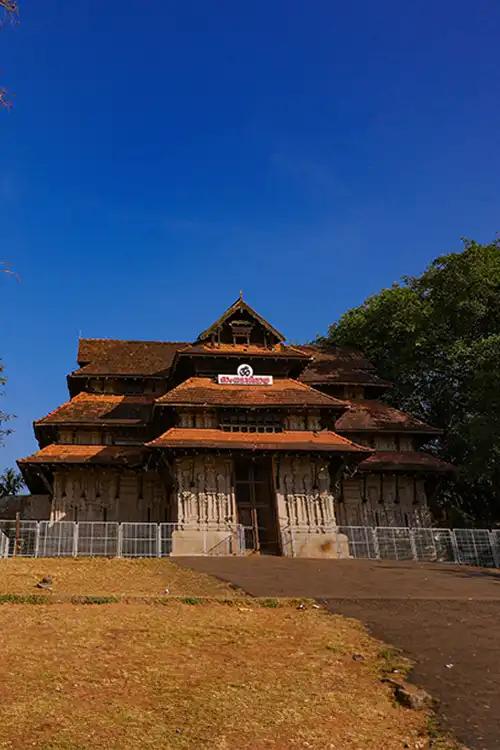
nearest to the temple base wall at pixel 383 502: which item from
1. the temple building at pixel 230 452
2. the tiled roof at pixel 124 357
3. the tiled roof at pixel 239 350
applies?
the temple building at pixel 230 452

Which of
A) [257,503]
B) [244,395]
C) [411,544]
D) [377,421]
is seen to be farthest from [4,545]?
[377,421]

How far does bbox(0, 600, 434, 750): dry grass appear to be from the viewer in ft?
25.0

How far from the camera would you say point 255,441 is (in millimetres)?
29953

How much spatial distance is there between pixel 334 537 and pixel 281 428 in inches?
232

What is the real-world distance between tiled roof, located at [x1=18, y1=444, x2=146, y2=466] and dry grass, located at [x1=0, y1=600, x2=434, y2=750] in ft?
59.4

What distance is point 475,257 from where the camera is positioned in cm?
4134

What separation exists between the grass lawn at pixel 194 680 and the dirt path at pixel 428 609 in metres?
0.70

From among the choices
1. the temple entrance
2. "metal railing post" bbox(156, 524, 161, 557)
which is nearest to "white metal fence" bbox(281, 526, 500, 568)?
the temple entrance

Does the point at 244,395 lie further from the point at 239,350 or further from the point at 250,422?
the point at 239,350

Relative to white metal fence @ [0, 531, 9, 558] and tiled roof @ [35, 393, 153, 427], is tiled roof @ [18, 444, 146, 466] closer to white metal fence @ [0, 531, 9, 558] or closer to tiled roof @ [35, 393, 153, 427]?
tiled roof @ [35, 393, 153, 427]

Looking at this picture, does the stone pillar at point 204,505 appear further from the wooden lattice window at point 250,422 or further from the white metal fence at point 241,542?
the wooden lattice window at point 250,422

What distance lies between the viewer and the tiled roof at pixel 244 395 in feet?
101

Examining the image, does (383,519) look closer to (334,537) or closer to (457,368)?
(334,537)

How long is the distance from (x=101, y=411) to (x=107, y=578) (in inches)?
709
